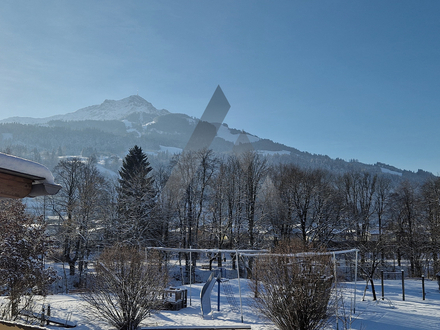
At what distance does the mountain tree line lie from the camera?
27.2 metres

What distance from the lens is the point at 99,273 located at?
39.0 ft

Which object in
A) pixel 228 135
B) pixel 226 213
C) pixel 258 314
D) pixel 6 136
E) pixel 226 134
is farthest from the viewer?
pixel 6 136

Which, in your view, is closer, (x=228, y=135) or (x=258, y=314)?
(x=258, y=314)

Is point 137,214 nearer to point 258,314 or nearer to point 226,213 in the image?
point 226,213

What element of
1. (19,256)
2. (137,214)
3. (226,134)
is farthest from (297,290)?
(226,134)

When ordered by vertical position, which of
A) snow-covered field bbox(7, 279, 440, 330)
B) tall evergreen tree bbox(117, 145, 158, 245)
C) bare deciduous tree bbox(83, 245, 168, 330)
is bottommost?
snow-covered field bbox(7, 279, 440, 330)

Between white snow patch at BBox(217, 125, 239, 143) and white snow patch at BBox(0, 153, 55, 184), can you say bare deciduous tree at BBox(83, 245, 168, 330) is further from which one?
white snow patch at BBox(217, 125, 239, 143)

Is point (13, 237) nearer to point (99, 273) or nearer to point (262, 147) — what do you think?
point (99, 273)

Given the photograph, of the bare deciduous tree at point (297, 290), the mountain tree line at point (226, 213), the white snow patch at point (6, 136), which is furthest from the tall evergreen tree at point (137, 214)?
the white snow patch at point (6, 136)

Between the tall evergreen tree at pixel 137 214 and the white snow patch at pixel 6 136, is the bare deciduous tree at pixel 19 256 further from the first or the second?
the white snow patch at pixel 6 136

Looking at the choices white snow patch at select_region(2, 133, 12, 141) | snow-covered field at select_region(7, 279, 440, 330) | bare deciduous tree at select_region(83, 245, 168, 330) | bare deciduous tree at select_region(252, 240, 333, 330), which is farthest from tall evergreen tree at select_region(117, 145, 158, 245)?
white snow patch at select_region(2, 133, 12, 141)

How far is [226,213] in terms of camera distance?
33094mm

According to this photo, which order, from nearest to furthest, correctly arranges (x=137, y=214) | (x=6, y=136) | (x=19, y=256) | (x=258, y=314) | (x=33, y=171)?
(x=33, y=171), (x=19, y=256), (x=258, y=314), (x=137, y=214), (x=6, y=136)

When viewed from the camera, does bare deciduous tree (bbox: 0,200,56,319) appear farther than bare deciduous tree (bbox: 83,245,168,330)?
Yes
